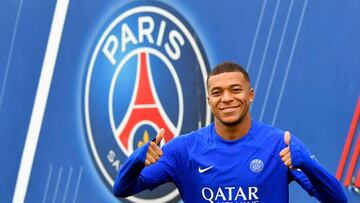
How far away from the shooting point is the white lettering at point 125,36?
632 centimetres

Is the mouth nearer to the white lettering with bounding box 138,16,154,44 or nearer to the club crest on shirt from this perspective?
the club crest on shirt

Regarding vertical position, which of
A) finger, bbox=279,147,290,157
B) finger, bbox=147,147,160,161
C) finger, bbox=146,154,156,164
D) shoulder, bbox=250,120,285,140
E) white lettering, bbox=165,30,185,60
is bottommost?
finger, bbox=279,147,290,157

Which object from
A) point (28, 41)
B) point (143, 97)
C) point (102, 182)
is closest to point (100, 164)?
point (102, 182)

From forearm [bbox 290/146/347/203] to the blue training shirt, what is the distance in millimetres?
77

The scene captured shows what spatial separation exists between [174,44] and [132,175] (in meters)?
2.55

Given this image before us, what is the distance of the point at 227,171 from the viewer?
367 centimetres

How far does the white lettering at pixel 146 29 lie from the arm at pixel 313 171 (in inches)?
111

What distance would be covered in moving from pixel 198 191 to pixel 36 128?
3498 mm

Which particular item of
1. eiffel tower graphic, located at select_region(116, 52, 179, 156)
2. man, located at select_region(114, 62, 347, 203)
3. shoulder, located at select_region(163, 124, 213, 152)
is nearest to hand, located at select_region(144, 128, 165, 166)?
man, located at select_region(114, 62, 347, 203)

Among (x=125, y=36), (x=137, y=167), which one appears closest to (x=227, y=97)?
(x=137, y=167)

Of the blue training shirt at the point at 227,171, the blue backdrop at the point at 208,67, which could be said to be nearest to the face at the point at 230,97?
the blue training shirt at the point at 227,171

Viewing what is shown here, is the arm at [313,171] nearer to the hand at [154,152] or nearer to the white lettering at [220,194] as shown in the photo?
the white lettering at [220,194]

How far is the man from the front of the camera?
3646mm

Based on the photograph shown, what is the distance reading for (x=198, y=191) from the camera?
3.74 meters
